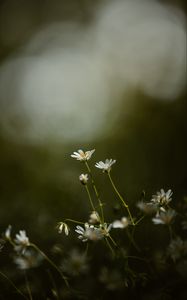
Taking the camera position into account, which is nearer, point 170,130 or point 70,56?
point 170,130

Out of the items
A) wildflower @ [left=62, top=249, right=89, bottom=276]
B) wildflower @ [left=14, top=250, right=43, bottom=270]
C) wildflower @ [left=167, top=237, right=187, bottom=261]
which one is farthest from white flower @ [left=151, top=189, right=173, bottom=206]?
wildflower @ [left=14, top=250, right=43, bottom=270]

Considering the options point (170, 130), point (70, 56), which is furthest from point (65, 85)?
point (170, 130)

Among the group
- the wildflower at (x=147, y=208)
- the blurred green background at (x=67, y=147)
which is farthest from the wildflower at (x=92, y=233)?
the blurred green background at (x=67, y=147)

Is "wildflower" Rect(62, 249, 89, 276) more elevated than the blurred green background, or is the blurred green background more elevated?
"wildflower" Rect(62, 249, 89, 276)

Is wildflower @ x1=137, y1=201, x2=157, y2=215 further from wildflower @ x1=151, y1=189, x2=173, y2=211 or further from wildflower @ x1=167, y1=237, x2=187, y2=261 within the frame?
wildflower @ x1=167, y1=237, x2=187, y2=261

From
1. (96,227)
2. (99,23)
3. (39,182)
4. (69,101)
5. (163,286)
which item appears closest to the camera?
(163,286)

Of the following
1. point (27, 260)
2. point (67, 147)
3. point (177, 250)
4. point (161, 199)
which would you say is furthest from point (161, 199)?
point (67, 147)

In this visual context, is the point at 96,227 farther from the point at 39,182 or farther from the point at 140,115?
the point at 140,115
